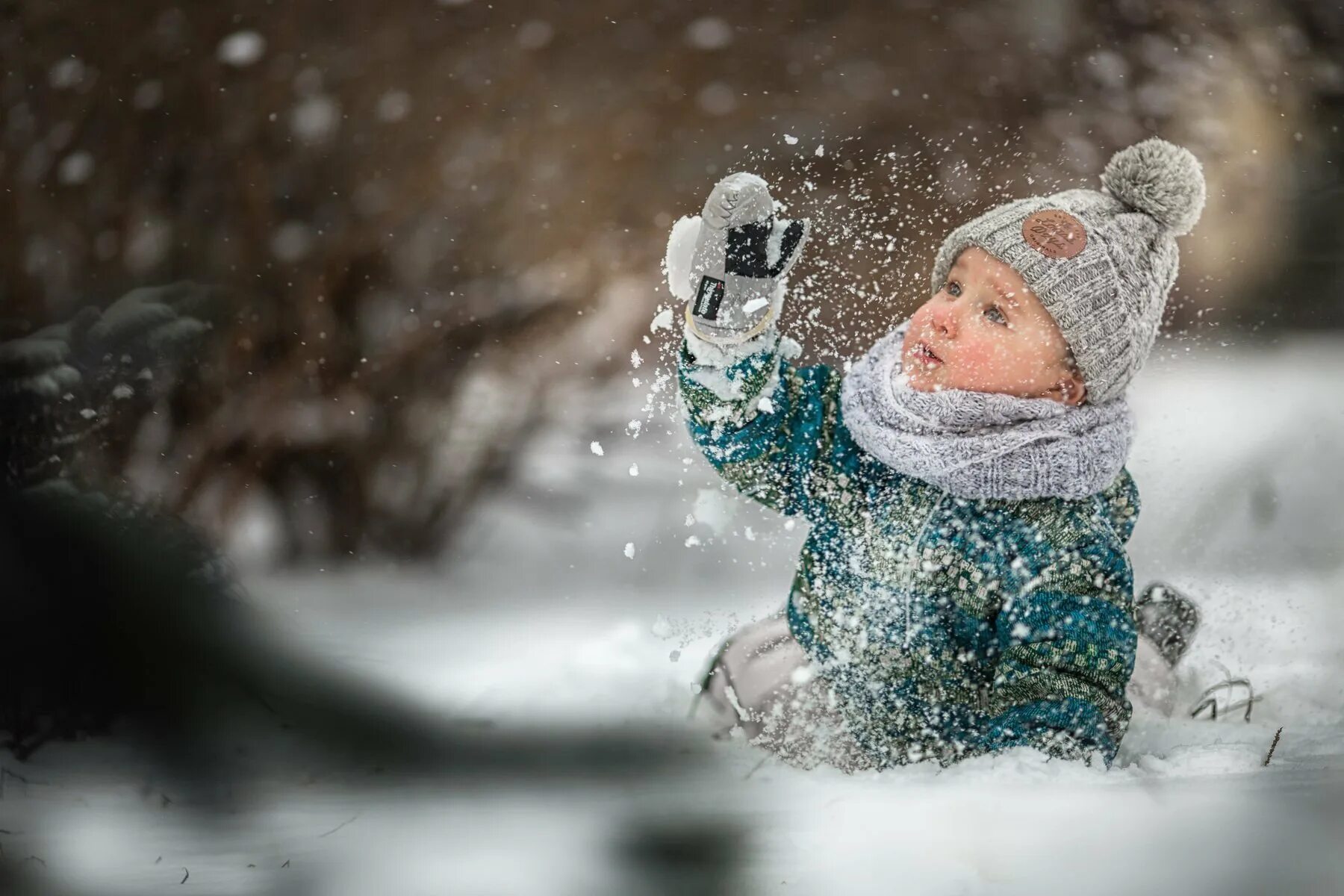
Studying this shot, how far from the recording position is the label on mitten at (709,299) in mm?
606

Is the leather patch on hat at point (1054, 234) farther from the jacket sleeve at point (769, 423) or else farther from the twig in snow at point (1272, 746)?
the twig in snow at point (1272, 746)

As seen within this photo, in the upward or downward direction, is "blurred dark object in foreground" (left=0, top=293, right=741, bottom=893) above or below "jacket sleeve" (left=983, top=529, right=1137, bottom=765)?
above

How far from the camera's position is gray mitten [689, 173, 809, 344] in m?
0.59

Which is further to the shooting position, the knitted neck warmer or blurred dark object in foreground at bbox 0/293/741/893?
blurred dark object in foreground at bbox 0/293/741/893

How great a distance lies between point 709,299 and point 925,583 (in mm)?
211

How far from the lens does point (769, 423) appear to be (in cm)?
67

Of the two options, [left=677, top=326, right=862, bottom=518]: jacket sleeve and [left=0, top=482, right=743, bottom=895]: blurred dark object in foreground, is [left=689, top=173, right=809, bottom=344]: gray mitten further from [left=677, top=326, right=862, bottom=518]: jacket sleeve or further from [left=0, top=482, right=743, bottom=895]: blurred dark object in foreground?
[left=0, top=482, right=743, bottom=895]: blurred dark object in foreground

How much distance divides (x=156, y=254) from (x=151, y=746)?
0.31 metres

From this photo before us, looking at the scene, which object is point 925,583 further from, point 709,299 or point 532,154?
point 532,154

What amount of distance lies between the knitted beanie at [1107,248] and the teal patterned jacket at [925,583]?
93 millimetres

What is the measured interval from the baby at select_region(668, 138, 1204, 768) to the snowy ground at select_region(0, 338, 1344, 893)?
0.07m

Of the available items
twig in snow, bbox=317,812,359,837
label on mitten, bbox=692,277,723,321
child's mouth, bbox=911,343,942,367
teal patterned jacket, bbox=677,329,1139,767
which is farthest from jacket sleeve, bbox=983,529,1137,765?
twig in snow, bbox=317,812,359,837

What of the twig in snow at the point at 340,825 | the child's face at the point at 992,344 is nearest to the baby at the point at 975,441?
the child's face at the point at 992,344

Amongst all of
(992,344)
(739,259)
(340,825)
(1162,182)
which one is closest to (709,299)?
(739,259)
